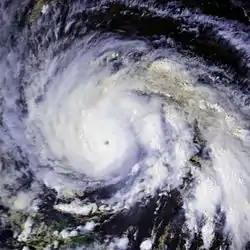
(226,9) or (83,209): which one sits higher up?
(226,9)

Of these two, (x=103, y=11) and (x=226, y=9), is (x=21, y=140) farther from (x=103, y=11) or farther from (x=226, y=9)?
(x=226, y=9)

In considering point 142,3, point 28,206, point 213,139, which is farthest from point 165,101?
point 28,206

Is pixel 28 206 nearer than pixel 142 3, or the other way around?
pixel 28 206

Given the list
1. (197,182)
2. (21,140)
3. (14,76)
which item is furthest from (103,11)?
(197,182)

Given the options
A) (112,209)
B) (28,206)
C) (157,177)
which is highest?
(157,177)

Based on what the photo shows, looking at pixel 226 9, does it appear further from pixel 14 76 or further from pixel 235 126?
pixel 14 76

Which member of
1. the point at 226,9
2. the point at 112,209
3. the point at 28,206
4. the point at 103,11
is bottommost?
the point at 28,206
